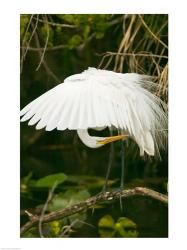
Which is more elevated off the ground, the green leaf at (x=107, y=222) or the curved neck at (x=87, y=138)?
the curved neck at (x=87, y=138)

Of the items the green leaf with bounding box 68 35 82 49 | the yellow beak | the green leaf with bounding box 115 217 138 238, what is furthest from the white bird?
the green leaf with bounding box 115 217 138 238

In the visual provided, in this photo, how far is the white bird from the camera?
3.77 metres

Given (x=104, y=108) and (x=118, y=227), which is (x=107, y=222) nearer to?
(x=118, y=227)

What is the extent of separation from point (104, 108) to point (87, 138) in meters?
0.17

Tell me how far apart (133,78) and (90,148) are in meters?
0.32

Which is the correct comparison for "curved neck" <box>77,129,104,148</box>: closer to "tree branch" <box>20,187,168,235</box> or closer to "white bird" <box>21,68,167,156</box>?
"white bird" <box>21,68,167,156</box>

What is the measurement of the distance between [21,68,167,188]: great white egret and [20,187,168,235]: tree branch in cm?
15

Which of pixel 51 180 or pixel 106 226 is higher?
pixel 51 180

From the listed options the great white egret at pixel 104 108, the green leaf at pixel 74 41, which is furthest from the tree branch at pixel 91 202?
the green leaf at pixel 74 41

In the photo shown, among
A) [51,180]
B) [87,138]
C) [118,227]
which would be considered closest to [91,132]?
[87,138]

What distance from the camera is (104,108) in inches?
150

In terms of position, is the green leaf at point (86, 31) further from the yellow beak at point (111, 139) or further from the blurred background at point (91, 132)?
the yellow beak at point (111, 139)

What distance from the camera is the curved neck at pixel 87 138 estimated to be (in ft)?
12.8
